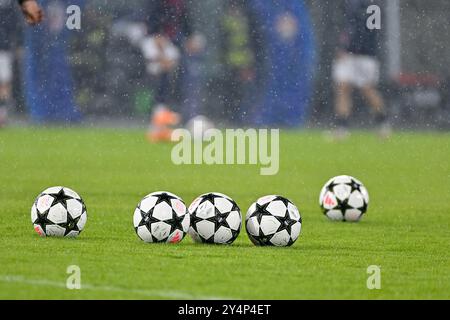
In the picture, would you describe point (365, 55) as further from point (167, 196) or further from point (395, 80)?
point (167, 196)

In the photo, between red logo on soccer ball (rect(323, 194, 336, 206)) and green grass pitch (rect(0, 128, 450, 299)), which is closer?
green grass pitch (rect(0, 128, 450, 299))

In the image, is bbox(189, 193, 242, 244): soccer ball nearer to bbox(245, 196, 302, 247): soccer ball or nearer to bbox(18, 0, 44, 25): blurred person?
bbox(245, 196, 302, 247): soccer ball

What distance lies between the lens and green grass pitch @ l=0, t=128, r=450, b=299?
866 cm

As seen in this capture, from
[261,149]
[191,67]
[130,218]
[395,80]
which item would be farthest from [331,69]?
[130,218]

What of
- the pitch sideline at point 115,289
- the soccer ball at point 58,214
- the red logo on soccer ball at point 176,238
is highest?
the soccer ball at point 58,214

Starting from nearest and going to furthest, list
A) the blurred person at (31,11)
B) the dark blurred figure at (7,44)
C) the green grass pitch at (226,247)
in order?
the green grass pitch at (226,247) < the blurred person at (31,11) < the dark blurred figure at (7,44)

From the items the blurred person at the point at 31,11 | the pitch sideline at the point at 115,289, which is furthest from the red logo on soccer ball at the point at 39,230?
the blurred person at the point at 31,11

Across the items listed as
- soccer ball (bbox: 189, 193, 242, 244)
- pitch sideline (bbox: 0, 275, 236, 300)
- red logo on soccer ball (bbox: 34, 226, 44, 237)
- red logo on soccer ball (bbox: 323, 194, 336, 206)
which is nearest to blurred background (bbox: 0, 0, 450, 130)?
red logo on soccer ball (bbox: 323, 194, 336, 206)

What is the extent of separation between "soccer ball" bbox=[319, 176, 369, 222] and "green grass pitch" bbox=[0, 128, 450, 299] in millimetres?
156

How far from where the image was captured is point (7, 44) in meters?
32.2

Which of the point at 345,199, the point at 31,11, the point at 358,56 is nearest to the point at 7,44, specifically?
the point at 358,56

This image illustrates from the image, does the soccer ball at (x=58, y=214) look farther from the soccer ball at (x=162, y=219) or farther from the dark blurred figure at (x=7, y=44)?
the dark blurred figure at (x=7, y=44)

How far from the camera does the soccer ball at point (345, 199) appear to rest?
1338 cm

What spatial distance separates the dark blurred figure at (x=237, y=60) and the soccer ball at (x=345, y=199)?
20417mm
